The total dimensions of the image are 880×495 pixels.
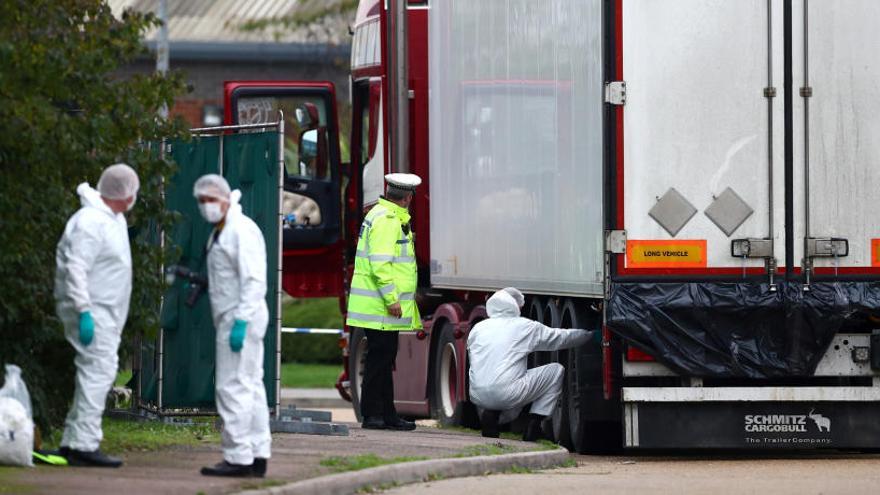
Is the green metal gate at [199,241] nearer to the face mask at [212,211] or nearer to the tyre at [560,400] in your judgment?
the tyre at [560,400]

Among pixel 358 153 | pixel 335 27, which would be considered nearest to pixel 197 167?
pixel 358 153

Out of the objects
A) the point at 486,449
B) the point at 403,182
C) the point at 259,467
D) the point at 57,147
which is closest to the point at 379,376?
the point at 403,182

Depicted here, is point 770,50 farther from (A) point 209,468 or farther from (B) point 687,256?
(A) point 209,468

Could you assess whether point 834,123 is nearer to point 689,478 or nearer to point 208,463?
point 689,478

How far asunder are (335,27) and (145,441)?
24.7m

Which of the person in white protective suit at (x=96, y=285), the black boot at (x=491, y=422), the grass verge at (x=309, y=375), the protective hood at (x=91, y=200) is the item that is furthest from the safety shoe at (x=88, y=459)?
the grass verge at (x=309, y=375)

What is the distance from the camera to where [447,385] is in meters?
17.1

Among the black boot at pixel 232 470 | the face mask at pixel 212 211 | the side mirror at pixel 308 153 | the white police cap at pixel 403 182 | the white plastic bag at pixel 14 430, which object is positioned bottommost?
the black boot at pixel 232 470

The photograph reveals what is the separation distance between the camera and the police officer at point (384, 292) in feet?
48.4

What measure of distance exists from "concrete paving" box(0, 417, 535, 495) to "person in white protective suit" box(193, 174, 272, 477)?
181 millimetres

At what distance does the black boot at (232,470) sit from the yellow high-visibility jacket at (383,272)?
420 centimetres

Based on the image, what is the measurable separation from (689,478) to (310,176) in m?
7.75

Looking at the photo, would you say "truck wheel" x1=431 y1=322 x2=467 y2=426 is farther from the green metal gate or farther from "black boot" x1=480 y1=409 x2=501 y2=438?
the green metal gate

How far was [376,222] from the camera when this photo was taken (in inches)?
582
